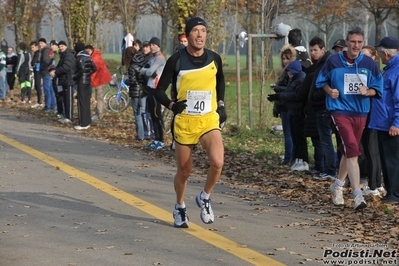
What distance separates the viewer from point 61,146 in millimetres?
16984

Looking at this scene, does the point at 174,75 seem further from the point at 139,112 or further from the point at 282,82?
the point at 139,112

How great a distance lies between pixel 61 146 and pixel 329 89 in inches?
304

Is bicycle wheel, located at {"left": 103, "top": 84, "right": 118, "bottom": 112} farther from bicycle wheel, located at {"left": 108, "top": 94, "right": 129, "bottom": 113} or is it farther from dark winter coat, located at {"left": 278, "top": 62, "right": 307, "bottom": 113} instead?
dark winter coat, located at {"left": 278, "top": 62, "right": 307, "bottom": 113}

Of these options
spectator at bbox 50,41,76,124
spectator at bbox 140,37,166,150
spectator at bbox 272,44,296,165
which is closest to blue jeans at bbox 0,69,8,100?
spectator at bbox 50,41,76,124

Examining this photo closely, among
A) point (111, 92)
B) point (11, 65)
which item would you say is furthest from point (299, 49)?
point (11, 65)

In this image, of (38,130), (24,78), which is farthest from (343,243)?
A: (24,78)

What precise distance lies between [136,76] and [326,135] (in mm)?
6015

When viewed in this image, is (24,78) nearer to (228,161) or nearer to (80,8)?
(80,8)

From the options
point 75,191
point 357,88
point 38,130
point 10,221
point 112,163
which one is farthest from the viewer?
point 38,130

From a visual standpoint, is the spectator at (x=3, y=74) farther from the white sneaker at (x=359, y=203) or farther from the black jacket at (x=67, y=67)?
the white sneaker at (x=359, y=203)

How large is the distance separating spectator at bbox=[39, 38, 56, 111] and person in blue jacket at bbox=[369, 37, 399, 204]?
16.3 metres

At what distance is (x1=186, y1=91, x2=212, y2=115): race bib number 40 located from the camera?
29.3ft

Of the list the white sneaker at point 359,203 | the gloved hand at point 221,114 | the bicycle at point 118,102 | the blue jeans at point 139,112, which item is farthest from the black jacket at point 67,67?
the gloved hand at point 221,114

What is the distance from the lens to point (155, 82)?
Answer: 54.6 feet
